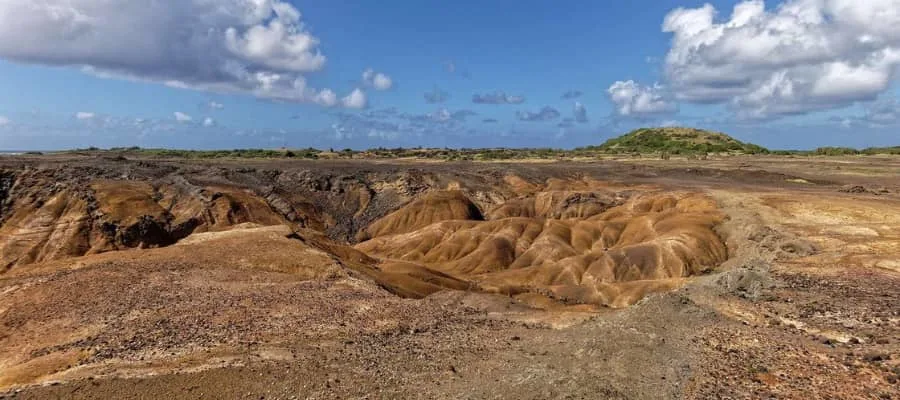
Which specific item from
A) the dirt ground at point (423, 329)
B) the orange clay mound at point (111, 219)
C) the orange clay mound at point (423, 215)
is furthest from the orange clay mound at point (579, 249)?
the orange clay mound at point (111, 219)

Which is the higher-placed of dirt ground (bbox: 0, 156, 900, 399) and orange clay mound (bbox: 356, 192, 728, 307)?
dirt ground (bbox: 0, 156, 900, 399)

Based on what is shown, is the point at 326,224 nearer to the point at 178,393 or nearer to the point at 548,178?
the point at 548,178

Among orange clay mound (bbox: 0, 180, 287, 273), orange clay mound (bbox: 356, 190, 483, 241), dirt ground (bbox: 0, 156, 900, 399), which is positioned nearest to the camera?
dirt ground (bbox: 0, 156, 900, 399)

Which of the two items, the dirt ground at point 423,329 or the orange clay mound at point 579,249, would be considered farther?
the orange clay mound at point 579,249

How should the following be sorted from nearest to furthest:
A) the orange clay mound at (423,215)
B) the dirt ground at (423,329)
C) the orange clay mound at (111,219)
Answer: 1. the dirt ground at (423,329)
2. the orange clay mound at (111,219)
3. the orange clay mound at (423,215)

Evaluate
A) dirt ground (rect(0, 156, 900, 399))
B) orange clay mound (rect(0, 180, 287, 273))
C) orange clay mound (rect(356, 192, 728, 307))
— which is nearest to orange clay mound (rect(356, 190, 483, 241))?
orange clay mound (rect(356, 192, 728, 307))

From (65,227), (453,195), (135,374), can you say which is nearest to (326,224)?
(453,195)

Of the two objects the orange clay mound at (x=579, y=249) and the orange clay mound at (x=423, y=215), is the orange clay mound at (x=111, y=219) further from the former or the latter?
the orange clay mound at (x=579, y=249)

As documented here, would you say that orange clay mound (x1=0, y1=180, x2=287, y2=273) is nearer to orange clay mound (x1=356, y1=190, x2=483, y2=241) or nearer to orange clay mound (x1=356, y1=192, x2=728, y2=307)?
orange clay mound (x1=356, y1=190, x2=483, y2=241)

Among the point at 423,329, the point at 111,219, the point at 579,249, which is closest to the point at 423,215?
the point at 579,249
